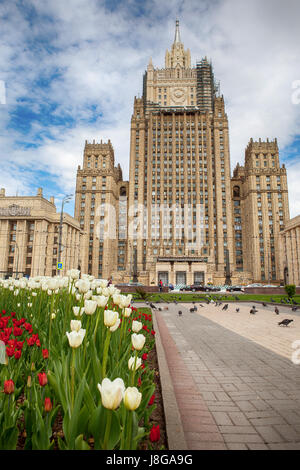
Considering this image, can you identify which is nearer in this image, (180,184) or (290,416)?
(290,416)

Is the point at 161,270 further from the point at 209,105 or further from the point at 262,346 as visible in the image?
the point at 209,105

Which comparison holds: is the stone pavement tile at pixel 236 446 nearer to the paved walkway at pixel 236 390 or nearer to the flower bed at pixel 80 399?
the paved walkway at pixel 236 390

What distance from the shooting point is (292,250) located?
197 ft

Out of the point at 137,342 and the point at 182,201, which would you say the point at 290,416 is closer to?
the point at 137,342

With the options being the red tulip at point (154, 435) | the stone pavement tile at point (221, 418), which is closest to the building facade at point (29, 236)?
the stone pavement tile at point (221, 418)

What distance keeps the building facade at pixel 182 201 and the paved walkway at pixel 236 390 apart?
58.7 m

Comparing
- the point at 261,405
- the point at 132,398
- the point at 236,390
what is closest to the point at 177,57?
the point at 236,390

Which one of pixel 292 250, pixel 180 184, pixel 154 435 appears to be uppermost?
pixel 180 184

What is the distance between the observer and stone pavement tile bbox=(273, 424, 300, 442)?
8.61 ft

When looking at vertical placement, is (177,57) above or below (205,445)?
above

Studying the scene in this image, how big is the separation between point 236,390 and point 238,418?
884mm

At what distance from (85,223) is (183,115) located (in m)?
44.0
